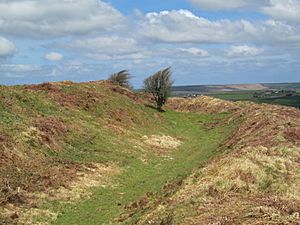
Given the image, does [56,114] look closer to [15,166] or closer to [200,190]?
[15,166]

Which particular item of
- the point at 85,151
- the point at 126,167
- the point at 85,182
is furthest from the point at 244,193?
the point at 85,151

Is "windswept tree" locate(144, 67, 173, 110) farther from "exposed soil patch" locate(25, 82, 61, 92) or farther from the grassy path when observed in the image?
"exposed soil patch" locate(25, 82, 61, 92)

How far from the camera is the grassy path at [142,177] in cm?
2636

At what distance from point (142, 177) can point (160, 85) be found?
46002mm

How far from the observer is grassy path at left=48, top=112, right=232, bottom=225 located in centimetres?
2636

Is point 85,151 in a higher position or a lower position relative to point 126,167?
higher

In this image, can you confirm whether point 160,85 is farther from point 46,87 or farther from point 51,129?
point 51,129

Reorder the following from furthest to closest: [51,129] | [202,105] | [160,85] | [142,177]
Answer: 1. [202,105]
2. [160,85]
3. [51,129]
4. [142,177]

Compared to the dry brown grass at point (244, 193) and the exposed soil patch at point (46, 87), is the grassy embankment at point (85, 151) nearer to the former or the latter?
the exposed soil patch at point (46, 87)

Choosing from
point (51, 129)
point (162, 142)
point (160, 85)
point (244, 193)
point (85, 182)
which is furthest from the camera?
point (160, 85)

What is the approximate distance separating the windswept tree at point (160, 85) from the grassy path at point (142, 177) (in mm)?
14493

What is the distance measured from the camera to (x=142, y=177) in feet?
122

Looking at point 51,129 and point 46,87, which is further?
point 46,87

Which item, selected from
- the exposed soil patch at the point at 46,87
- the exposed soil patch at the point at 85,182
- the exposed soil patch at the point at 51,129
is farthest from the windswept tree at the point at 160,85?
the exposed soil patch at the point at 85,182
